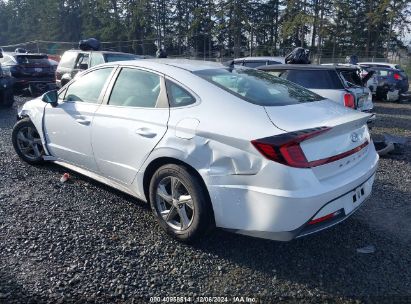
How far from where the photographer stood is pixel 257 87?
3619 millimetres

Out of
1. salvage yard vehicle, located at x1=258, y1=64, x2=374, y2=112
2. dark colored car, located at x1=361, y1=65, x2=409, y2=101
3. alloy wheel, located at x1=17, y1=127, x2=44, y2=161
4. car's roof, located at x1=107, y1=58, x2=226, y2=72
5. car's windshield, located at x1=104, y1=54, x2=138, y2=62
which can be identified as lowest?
dark colored car, located at x1=361, y1=65, x2=409, y2=101

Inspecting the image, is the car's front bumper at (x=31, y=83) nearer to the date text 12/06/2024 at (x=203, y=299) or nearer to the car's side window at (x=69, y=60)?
the car's side window at (x=69, y=60)

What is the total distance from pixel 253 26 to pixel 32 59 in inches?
1189

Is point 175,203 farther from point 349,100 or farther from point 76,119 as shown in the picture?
point 349,100

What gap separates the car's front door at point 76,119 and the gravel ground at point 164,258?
508mm

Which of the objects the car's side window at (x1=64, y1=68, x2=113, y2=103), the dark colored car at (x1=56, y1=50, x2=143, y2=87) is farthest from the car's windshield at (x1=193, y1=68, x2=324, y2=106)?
the dark colored car at (x1=56, y1=50, x2=143, y2=87)

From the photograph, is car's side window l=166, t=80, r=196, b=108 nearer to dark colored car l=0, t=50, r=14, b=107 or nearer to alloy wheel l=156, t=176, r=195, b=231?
alloy wheel l=156, t=176, r=195, b=231

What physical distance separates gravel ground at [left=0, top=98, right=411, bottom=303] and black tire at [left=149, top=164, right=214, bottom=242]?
0.15m

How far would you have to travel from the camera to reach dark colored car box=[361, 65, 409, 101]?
15047 mm

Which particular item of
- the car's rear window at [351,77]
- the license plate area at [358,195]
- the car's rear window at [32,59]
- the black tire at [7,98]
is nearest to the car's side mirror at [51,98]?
the license plate area at [358,195]

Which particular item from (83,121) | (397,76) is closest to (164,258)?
(83,121)

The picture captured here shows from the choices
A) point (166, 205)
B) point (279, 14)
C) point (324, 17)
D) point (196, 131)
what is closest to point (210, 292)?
point (166, 205)

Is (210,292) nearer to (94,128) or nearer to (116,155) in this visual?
(116,155)

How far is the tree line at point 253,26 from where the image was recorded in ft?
125
